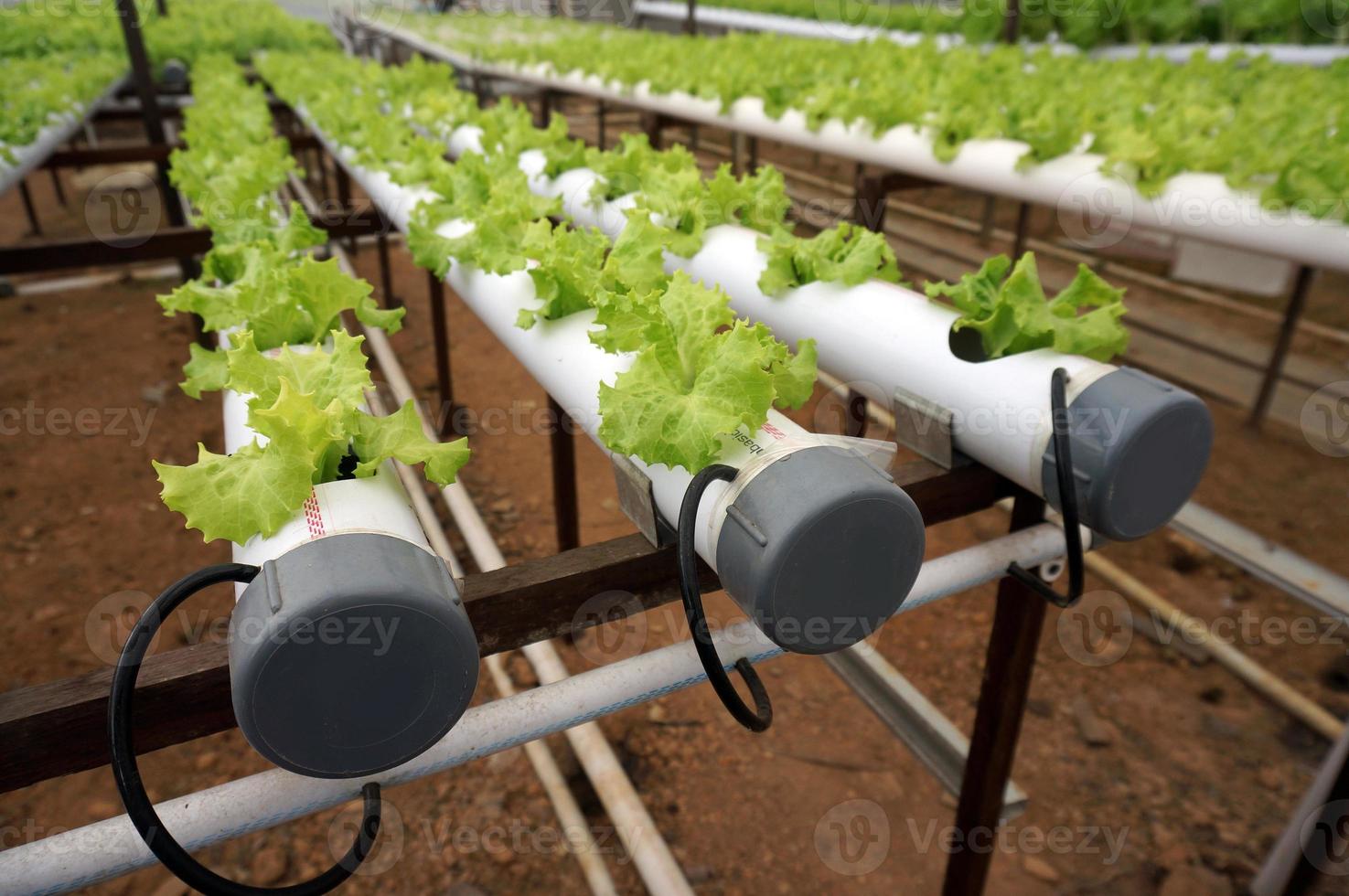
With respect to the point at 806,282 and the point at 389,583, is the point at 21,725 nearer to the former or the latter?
the point at 389,583

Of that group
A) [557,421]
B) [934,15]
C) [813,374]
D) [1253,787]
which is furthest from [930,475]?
[934,15]

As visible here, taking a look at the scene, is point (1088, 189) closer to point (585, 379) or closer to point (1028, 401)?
point (1028, 401)

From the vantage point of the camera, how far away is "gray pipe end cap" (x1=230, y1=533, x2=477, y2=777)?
1.11m

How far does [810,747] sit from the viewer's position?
3.71m

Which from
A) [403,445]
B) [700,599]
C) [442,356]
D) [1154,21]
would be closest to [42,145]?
[442,356]

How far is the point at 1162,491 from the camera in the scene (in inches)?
65.1

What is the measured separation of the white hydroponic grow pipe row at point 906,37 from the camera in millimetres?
8711

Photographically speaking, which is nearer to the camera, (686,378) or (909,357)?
(686,378)

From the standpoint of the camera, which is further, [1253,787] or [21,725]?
[1253,787]

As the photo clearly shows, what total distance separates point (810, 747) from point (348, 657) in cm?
296

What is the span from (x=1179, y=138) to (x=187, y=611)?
17.6ft

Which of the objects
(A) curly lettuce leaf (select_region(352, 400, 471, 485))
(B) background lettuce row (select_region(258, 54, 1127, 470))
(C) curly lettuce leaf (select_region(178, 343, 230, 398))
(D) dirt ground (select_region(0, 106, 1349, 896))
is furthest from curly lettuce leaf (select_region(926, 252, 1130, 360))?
(C) curly lettuce leaf (select_region(178, 343, 230, 398))

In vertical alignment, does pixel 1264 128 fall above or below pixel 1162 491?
above

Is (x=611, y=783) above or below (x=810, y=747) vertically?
above
